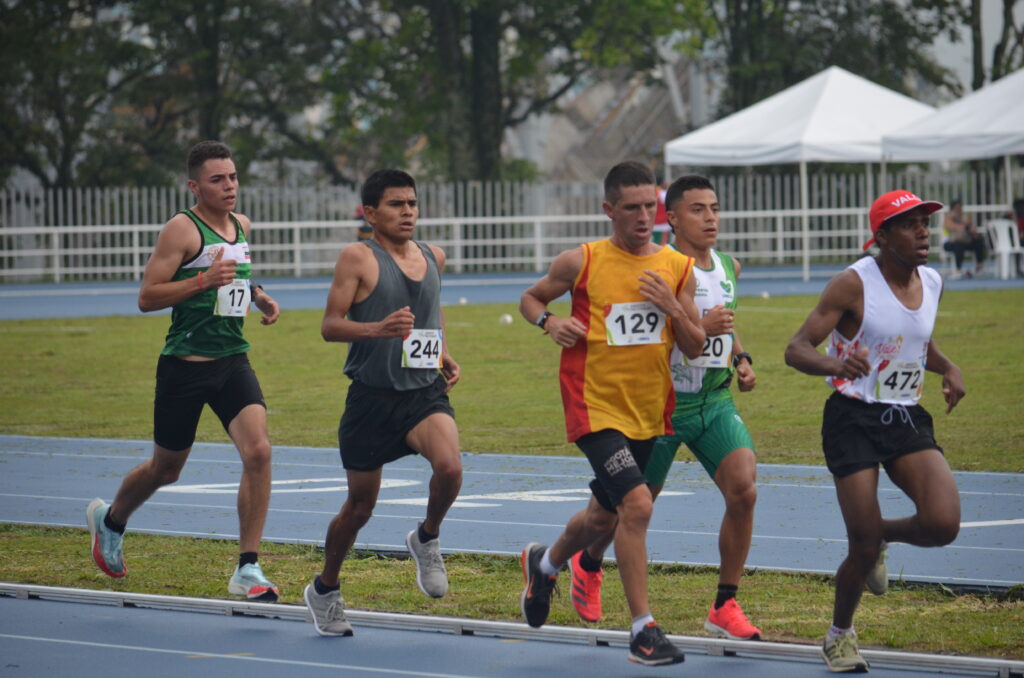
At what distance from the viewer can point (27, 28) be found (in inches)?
1793

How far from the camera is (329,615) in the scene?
7234 millimetres

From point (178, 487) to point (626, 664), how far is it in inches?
247

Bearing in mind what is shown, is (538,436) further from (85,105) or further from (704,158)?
(85,105)

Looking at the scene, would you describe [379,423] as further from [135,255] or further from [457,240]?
[135,255]

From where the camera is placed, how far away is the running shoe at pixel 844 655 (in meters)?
6.29

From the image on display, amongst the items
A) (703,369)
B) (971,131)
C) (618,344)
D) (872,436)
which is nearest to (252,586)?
(618,344)

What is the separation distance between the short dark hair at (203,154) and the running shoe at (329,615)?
238 centimetres

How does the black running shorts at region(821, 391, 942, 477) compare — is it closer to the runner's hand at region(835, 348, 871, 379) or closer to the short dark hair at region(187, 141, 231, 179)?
the runner's hand at region(835, 348, 871, 379)

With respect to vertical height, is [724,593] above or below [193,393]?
below

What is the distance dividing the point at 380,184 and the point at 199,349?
147 centimetres

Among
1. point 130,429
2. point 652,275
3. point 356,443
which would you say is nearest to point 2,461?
point 130,429

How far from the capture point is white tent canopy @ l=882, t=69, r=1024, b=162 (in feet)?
98.1

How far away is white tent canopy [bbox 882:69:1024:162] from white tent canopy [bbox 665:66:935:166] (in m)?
1.56

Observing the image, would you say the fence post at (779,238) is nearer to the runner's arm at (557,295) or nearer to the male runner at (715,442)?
the male runner at (715,442)
